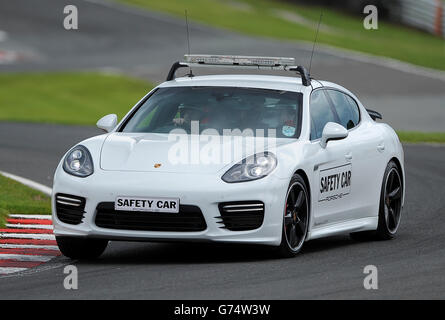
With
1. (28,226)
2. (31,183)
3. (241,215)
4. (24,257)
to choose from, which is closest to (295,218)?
(241,215)

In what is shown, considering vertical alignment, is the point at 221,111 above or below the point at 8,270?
above

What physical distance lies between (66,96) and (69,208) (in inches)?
728

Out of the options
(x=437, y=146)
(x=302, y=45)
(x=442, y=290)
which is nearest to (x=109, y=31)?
(x=302, y=45)

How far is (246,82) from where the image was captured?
10703 millimetres

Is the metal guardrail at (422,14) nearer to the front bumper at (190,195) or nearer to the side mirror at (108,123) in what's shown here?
the side mirror at (108,123)

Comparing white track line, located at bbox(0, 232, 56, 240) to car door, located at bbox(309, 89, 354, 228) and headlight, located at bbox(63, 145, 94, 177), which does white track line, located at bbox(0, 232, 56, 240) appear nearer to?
headlight, located at bbox(63, 145, 94, 177)

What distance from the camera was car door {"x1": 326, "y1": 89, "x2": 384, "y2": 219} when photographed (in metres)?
10.8

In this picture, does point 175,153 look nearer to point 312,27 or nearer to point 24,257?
point 24,257

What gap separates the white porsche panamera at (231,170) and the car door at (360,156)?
A: 0.5 inches

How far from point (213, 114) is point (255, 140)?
1.99 feet

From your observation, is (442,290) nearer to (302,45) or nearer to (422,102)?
(422,102)

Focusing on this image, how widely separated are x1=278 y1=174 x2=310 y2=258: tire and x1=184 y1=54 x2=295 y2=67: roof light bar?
1239mm

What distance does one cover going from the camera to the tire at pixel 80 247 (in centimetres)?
974

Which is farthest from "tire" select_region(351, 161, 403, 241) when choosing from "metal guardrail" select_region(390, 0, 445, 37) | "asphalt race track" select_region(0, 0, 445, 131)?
"metal guardrail" select_region(390, 0, 445, 37)
